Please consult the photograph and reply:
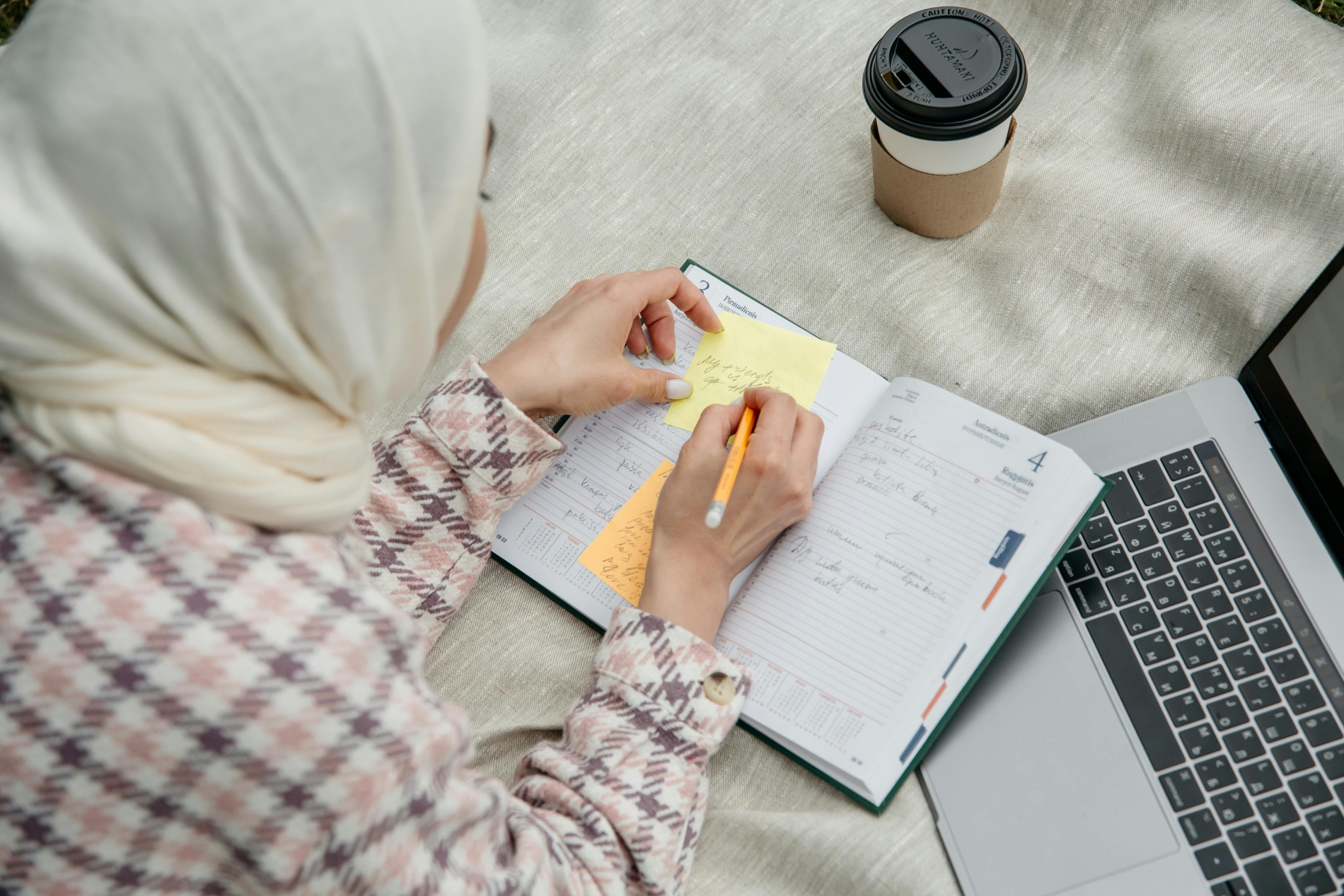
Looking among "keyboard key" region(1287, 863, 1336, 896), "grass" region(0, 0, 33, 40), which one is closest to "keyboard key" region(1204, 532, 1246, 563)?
"keyboard key" region(1287, 863, 1336, 896)

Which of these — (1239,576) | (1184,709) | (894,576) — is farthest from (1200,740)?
(894,576)

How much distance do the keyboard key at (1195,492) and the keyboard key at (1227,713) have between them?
15cm

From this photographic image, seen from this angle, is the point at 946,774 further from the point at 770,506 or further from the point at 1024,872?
the point at 770,506

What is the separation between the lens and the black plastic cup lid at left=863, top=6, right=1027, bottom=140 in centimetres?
73

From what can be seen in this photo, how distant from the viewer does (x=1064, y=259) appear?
2.76 feet

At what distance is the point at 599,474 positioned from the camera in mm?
818

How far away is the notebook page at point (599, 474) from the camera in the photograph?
0.78m

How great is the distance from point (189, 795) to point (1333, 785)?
2.27 ft

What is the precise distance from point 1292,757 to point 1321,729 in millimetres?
27

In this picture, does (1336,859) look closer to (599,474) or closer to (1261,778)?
(1261,778)

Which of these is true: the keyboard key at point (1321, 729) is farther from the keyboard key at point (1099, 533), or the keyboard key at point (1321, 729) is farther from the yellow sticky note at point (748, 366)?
the yellow sticky note at point (748, 366)

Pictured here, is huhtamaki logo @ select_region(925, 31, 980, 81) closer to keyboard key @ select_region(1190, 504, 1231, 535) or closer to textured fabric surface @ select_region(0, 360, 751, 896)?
keyboard key @ select_region(1190, 504, 1231, 535)

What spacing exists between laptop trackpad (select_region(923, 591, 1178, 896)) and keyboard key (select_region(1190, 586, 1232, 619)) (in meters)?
0.09

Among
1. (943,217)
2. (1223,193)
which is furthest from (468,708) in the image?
(1223,193)
